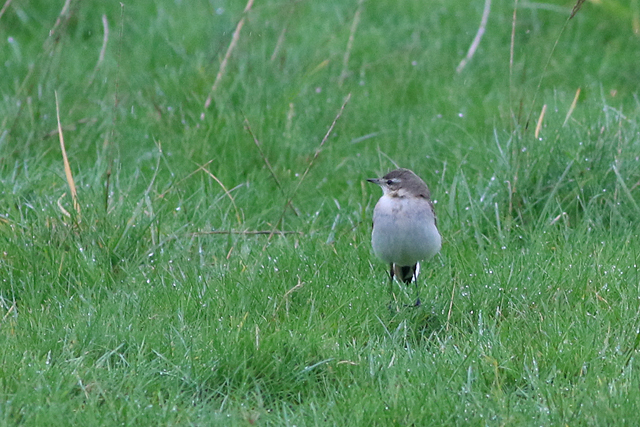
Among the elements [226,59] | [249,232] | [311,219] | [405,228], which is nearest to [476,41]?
[226,59]

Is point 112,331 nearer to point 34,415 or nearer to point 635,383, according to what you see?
point 34,415

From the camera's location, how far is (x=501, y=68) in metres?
8.52

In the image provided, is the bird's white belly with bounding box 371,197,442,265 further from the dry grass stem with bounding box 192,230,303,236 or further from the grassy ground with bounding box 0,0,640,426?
the dry grass stem with bounding box 192,230,303,236

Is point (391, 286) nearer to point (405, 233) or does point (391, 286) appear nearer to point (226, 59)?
point (405, 233)

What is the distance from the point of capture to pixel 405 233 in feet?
16.1

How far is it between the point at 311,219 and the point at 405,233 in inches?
58.5

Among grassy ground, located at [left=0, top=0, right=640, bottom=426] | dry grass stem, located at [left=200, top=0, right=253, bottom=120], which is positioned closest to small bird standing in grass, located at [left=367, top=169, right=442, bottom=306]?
grassy ground, located at [left=0, top=0, right=640, bottom=426]

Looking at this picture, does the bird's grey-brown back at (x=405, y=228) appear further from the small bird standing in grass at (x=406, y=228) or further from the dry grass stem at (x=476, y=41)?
the dry grass stem at (x=476, y=41)

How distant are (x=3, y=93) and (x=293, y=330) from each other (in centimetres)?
432

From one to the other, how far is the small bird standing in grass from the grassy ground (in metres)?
0.22

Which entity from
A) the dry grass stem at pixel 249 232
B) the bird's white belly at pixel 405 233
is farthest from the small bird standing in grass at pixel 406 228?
the dry grass stem at pixel 249 232

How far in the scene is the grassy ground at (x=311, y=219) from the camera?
3996 mm

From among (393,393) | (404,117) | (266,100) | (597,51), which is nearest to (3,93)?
(266,100)

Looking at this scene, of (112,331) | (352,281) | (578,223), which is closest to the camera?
(112,331)
